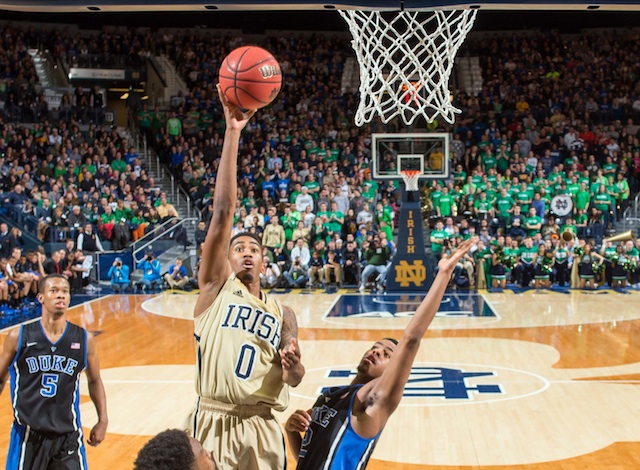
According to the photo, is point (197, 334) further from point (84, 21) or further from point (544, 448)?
point (84, 21)

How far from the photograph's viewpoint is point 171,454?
236 cm

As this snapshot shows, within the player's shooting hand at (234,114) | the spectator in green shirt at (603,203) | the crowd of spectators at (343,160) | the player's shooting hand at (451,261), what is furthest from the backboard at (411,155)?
the player's shooting hand at (451,261)

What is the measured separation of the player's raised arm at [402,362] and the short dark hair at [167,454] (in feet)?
2.70

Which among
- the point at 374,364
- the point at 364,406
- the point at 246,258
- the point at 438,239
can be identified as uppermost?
the point at 246,258

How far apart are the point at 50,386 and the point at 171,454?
2.31 metres

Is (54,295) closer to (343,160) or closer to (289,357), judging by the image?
(289,357)

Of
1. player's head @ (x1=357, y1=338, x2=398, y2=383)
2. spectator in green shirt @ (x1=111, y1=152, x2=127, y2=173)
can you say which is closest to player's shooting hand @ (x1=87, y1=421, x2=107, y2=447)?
player's head @ (x1=357, y1=338, x2=398, y2=383)

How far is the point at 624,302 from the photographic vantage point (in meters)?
14.7

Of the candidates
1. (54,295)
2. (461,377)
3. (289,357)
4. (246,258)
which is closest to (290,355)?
(289,357)

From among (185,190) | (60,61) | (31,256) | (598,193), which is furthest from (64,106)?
(598,193)

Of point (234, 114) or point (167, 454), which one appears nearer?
point (167, 454)

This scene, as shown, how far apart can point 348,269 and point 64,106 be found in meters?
11.1

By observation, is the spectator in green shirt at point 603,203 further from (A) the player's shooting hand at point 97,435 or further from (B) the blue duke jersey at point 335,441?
(B) the blue duke jersey at point 335,441

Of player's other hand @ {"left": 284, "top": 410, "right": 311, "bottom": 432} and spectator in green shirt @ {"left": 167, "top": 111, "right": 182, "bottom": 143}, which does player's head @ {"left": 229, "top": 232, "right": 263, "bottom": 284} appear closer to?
player's other hand @ {"left": 284, "top": 410, "right": 311, "bottom": 432}
